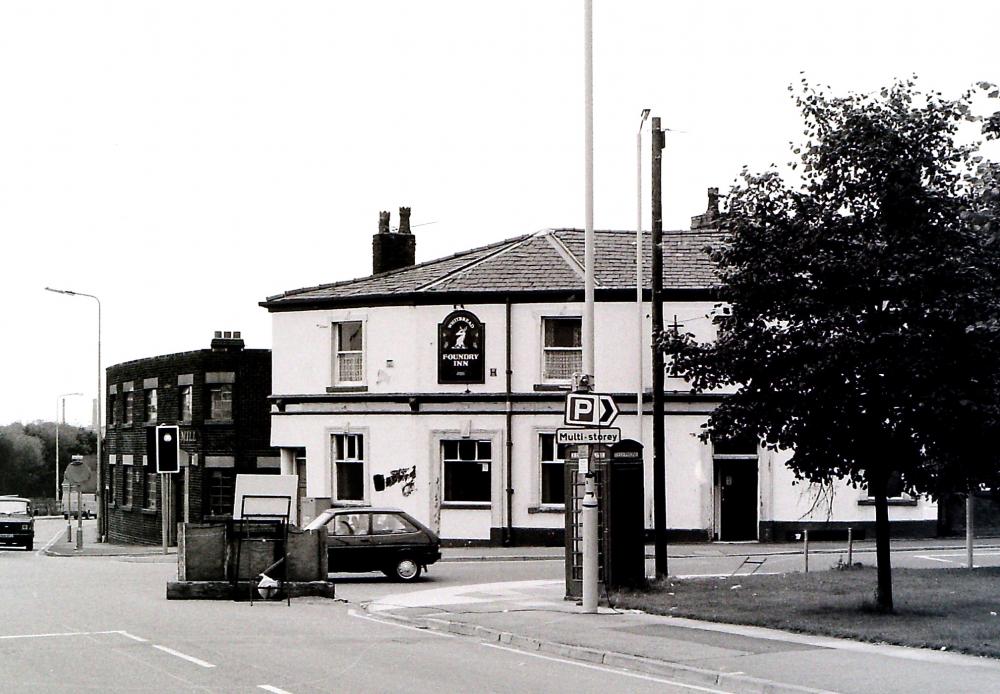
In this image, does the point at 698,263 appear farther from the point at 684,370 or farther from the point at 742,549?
the point at 684,370

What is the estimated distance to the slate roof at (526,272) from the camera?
1393 inches

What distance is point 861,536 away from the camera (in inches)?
1380

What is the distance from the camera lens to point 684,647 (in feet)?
49.6

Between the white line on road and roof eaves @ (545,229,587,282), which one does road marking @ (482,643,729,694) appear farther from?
roof eaves @ (545,229,587,282)

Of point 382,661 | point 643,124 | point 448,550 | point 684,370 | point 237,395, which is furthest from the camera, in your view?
point 237,395

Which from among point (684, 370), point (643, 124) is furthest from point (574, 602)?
point (643, 124)

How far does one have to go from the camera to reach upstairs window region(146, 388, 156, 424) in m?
51.1

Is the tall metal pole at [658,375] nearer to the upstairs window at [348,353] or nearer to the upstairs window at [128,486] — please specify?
the upstairs window at [348,353]

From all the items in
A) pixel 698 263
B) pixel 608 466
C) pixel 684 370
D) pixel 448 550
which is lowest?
pixel 448 550

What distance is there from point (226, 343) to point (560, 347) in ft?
51.4

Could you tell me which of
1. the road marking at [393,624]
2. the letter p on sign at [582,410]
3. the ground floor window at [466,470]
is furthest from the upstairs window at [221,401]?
the letter p on sign at [582,410]

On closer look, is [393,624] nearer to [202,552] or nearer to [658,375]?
[202,552]

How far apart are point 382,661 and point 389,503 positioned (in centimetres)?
2173

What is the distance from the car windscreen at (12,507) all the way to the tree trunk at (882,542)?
40352 mm
